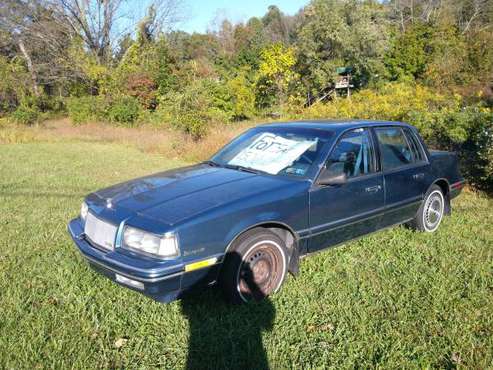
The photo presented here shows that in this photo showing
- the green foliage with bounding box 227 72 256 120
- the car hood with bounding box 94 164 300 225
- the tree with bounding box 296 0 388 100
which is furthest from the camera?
the green foliage with bounding box 227 72 256 120

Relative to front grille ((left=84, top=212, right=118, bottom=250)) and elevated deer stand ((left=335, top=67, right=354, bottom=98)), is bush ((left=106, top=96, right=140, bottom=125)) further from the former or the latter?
front grille ((left=84, top=212, right=118, bottom=250))

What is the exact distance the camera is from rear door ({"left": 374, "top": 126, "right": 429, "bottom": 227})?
4.30 m

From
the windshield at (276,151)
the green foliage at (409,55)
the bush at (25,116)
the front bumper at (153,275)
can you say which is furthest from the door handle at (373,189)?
the green foliage at (409,55)

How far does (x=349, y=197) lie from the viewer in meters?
3.82

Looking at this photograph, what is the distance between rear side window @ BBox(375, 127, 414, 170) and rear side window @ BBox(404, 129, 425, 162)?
0.25 feet

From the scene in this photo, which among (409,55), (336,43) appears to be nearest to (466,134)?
(336,43)

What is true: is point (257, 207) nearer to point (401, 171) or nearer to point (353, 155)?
point (353, 155)

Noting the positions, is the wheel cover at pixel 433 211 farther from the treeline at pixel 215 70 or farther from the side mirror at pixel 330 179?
the treeline at pixel 215 70

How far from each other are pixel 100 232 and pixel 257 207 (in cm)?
129

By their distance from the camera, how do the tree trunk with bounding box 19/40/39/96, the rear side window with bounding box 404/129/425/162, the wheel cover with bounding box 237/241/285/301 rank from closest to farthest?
the wheel cover with bounding box 237/241/285/301
the rear side window with bounding box 404/129/425/162
the tree trunk with bounding box 19/40/39/96

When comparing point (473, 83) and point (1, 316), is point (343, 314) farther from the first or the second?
point (473, 83)

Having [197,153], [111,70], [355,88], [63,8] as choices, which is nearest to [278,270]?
[197,153]

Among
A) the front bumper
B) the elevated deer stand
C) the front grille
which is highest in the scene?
the front grille

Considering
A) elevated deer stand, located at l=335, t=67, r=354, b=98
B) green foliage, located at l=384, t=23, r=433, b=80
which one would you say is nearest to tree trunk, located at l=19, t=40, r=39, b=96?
elevated deer stand, located at l=335, t=67, r=354, b=98
